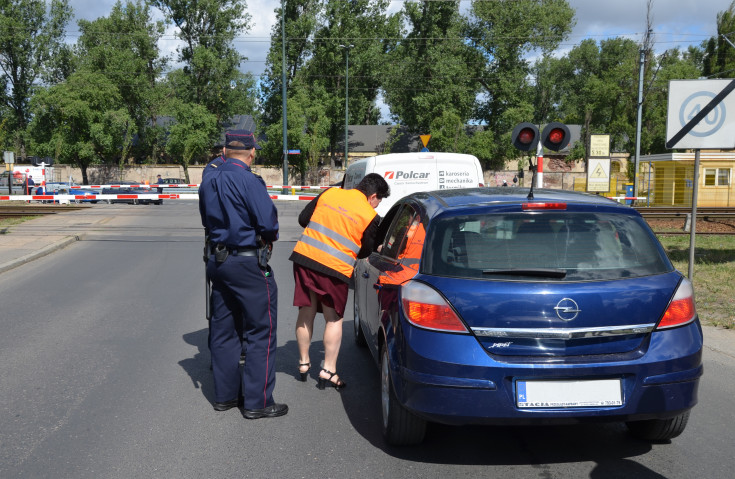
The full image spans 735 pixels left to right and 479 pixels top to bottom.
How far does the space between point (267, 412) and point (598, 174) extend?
2025cm

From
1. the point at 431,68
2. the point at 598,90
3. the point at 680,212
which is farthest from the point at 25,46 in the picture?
the point at 680,212

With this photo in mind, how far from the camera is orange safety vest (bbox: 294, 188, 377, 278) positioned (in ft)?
16.7

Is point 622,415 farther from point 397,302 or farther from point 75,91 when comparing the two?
point 75,91

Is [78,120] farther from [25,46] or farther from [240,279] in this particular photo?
[240,279]

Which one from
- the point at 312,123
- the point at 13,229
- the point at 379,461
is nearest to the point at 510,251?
the point at 379,461

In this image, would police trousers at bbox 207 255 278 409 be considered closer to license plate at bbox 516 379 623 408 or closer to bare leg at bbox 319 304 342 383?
bare leg at bbox 319 304 342 383

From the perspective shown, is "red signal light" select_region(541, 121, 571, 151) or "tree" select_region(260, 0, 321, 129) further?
"tree" select_region(260, 0, 321, 129)

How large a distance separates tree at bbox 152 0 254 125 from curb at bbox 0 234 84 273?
46.9 metres

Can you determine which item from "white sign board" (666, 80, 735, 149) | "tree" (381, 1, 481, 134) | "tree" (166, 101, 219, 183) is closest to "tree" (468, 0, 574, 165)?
"tree" (381, 1, 481, 134)

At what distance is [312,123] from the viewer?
5781 centimetres

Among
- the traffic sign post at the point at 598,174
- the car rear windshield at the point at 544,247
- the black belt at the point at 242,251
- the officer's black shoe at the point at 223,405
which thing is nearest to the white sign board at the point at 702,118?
the car rear windshield at the point at 544,247

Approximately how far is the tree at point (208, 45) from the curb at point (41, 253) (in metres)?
46.9

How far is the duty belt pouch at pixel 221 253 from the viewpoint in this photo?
176 inches

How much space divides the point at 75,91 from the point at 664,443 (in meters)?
61.4
